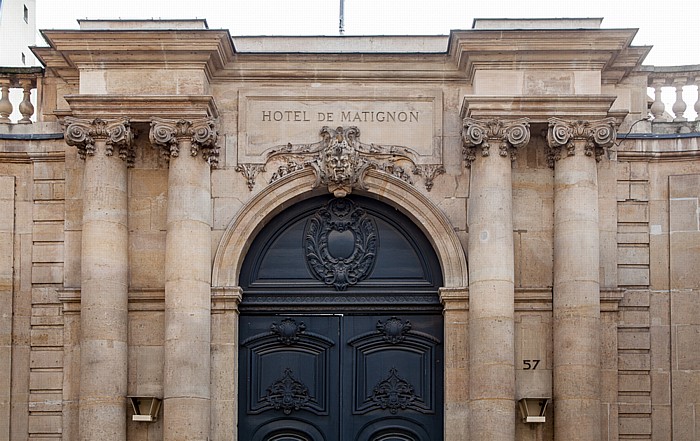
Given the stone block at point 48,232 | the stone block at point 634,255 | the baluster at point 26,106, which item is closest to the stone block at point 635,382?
the stone block at point 634,255

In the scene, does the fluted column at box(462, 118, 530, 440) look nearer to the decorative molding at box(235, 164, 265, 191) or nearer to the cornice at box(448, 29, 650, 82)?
the cornice at box(448, 29, 650, 82)

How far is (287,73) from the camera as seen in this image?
16.1 meters

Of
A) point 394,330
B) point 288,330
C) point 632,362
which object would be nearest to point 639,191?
point 632,362

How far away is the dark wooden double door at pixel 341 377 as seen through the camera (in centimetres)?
1587

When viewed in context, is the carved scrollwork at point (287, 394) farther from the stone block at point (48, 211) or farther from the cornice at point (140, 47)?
the cornice at point (140, 47)

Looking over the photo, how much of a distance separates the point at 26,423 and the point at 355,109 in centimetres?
509

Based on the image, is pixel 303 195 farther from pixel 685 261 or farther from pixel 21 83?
pixel 685 261

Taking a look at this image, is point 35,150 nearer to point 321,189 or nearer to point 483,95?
point 321,189

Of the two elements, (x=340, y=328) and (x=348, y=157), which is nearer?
(x=348, y=157)

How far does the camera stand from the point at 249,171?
1598cm

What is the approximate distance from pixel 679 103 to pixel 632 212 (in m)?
1.42

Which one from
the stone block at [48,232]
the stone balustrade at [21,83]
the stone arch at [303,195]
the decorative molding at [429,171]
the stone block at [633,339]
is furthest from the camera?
the stone balustrade at [21,83]

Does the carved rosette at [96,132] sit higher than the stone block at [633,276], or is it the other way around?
the carved rosette at [96,132]

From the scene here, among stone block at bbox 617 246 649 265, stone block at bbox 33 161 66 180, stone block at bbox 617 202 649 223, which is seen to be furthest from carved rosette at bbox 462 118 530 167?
stone block at bbox 33 161 66 180
